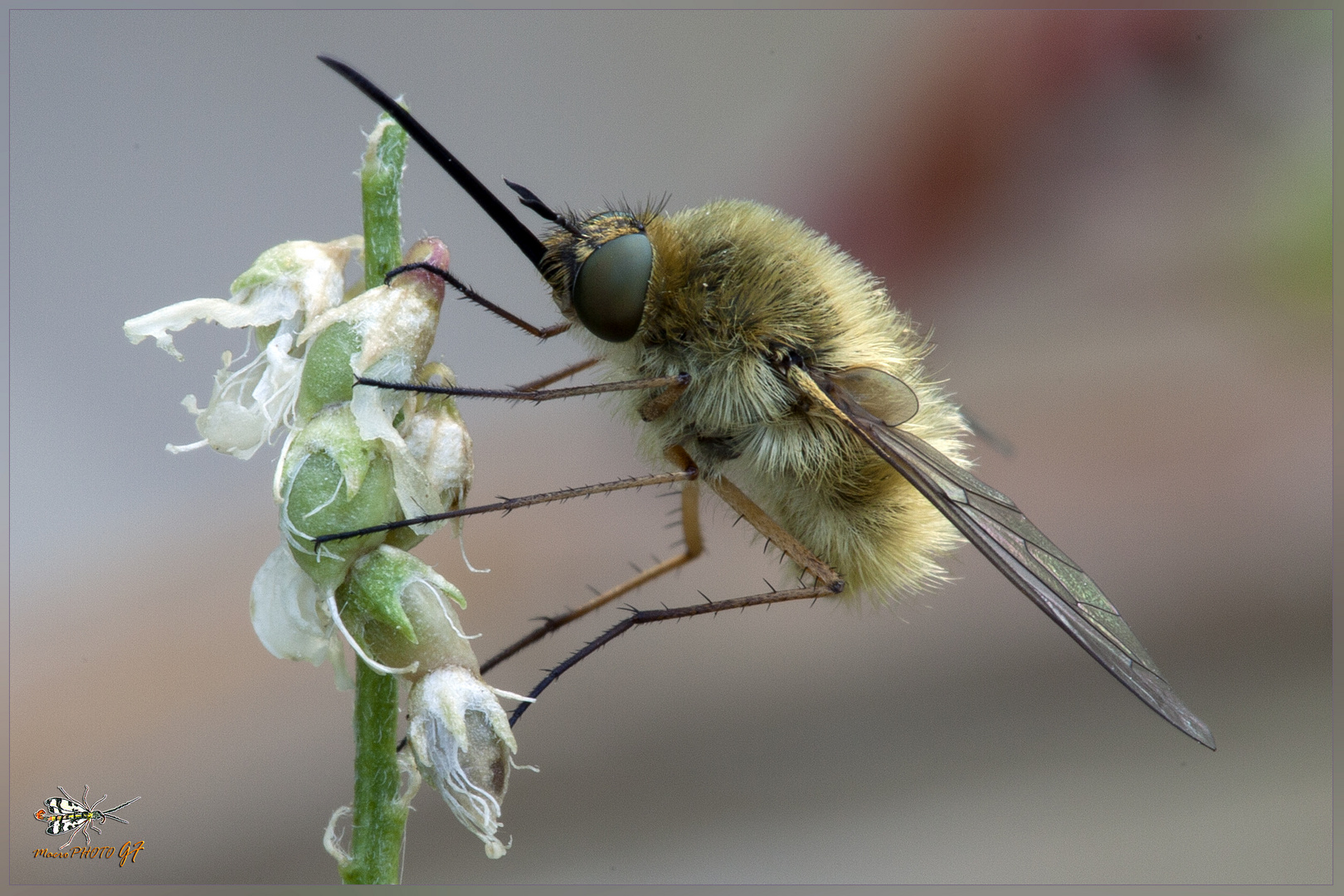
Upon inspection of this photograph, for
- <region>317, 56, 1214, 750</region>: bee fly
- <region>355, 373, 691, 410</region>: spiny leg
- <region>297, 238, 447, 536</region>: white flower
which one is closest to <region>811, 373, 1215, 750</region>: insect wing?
<region>317, 56, 1214, 750</region>: bee fly

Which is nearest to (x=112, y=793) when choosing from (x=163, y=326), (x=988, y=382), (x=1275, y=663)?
(x=163, y=326)

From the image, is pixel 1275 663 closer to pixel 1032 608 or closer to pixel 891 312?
pixel 1032 608

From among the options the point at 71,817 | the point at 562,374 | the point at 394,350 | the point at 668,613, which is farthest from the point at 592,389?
the point at 71,817

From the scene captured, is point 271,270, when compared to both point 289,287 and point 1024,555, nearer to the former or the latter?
point 289,287

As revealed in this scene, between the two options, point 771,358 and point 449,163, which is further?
point 771,358

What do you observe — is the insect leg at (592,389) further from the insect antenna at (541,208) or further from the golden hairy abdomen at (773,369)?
the insect antenna at (541,208)

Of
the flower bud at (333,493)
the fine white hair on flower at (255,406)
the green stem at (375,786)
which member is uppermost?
the fine white hair on flower at (255,406)

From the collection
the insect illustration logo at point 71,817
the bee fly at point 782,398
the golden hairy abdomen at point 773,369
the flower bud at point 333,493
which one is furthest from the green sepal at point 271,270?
the insect illustration logo at point 71,817
